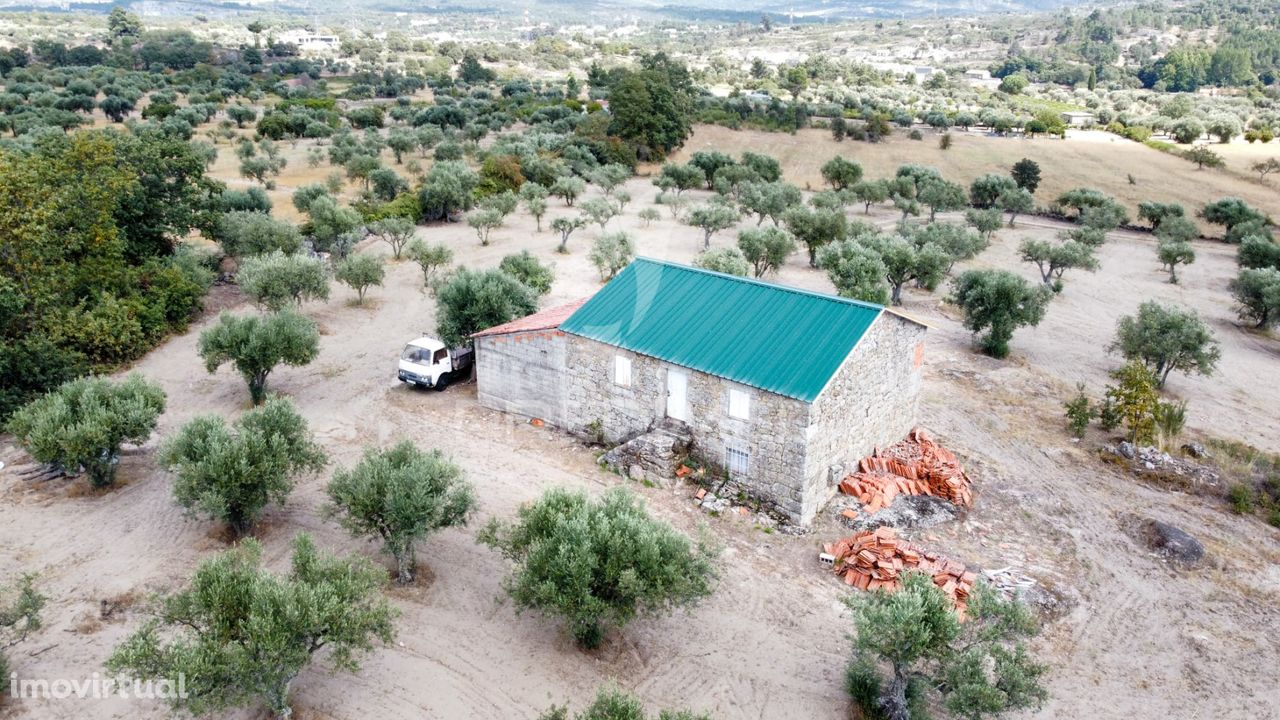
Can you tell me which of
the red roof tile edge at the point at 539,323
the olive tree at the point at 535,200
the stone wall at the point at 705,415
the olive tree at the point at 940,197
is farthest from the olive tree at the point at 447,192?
the olive tree at the point at 940,197

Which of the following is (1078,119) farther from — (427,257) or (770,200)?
(427,257)

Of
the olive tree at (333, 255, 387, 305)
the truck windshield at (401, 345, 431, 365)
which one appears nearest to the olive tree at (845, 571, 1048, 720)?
the truck windshield at (401, 345, 431, 365)

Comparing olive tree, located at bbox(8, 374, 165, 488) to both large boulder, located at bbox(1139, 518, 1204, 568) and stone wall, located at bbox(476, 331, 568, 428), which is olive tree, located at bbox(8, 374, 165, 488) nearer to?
stone wall, located at bbox(476, 331, 568, 428)

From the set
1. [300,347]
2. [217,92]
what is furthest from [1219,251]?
[217,92]

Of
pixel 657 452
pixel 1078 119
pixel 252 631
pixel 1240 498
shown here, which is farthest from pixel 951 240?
pixel 1078 119

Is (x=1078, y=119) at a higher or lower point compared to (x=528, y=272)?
higher
